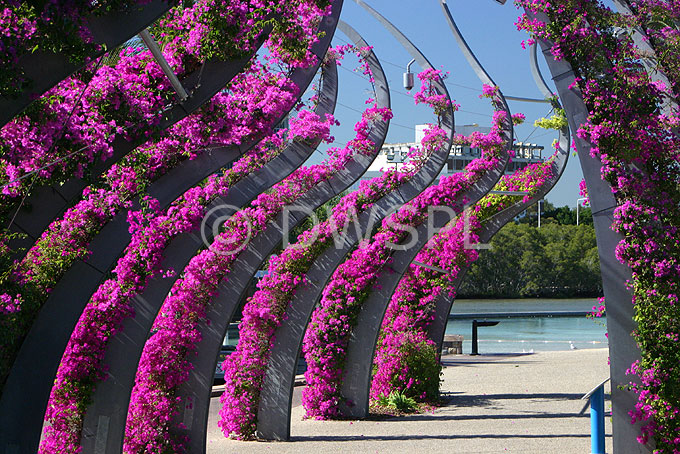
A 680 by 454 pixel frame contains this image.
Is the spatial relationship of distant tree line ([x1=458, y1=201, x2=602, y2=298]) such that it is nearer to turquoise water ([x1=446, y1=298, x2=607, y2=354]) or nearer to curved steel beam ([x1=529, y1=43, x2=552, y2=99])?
turquoise water ([x1=446, y1=298, x2=607, y2=354])

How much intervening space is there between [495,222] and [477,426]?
5319mm

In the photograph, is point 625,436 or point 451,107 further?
point 451,107

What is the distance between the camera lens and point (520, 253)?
207 feet

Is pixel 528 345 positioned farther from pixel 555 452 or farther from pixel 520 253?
pixel 520 253

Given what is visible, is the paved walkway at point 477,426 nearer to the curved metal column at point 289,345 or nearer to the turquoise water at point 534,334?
the curved metal column at point 289,345

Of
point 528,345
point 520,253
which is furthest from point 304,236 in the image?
point 520,253

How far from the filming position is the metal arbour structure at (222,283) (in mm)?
5152

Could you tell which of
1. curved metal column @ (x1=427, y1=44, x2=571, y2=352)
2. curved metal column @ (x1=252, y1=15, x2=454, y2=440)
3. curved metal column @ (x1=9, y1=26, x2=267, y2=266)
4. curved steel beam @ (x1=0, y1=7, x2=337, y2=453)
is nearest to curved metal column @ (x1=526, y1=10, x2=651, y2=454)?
curved steel beam @ (x1=0, y1=7, x2=337, y2=453)

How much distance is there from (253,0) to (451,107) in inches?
295

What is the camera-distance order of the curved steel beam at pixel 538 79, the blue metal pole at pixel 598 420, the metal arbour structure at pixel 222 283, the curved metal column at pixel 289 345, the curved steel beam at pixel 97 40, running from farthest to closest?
the curved steel beam at pixel 538 79 → the curved metal column at pixel 289 345 → the blue metal pole at pixel 598 420 → the metal arbour structure at pixel 222 283 → the curved steel beam at pixel 97 40

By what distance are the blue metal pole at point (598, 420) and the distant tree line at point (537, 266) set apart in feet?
177

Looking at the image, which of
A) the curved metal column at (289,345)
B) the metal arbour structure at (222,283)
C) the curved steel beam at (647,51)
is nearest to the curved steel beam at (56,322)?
the metal arbour structure at (222,283)

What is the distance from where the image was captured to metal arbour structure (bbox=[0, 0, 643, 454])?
5152 mm

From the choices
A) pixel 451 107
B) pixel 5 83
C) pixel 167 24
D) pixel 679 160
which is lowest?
pixel 5 83
